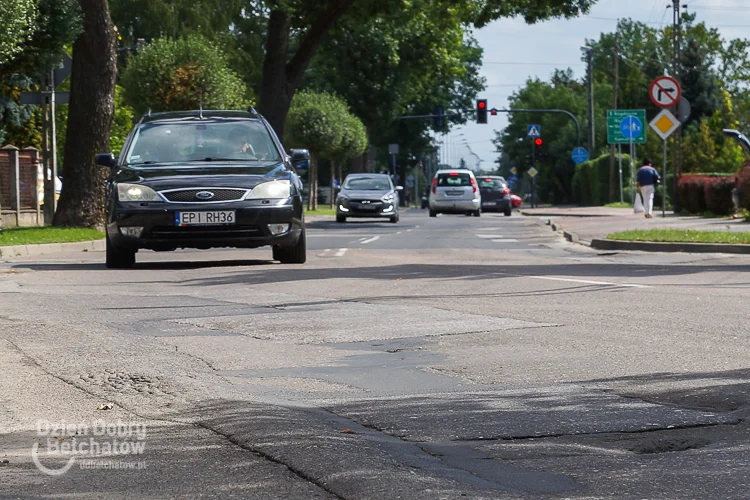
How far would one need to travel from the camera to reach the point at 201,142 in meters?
16.3

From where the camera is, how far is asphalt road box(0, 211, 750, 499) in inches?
189

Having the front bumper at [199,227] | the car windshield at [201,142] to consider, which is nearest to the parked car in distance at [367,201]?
the car windshield at [201,142]

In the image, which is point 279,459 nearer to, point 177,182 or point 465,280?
point 465,280

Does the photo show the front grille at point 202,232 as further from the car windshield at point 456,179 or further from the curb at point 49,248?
the car windshield at point 456,179

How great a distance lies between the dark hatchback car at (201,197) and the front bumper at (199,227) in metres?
0.01

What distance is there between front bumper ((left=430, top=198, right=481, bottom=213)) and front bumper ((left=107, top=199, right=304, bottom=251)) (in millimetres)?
33328

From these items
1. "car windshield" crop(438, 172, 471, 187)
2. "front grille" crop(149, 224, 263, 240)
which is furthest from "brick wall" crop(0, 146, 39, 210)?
"front grille" crop(149, 224, 263, 240)

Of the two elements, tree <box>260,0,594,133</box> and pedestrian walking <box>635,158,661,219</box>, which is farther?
pedestrian walking <box>635,158,661,219</box>

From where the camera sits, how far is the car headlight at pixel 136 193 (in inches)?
599

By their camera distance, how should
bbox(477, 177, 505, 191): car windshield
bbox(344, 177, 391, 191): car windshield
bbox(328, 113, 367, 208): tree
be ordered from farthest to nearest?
bbox(328, 113, 367, 208): tree < bbox(477, 177, 505, 191): car windshield < bbox(344, 177, 391, 191): car windshield

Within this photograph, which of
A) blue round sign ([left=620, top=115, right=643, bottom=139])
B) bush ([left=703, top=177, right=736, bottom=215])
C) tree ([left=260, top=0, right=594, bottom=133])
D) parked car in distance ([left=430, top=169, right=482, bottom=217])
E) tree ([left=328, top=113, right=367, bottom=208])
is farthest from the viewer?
tree ([left=328, top=113, right=367, bottom=208])

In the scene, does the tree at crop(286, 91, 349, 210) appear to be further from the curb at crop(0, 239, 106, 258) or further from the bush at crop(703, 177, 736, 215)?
the curb at crop(0, 239, 106, 258)

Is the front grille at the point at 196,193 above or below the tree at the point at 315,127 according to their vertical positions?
below

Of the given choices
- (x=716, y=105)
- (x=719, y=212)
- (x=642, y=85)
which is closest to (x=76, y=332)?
(x=719, y=212)
